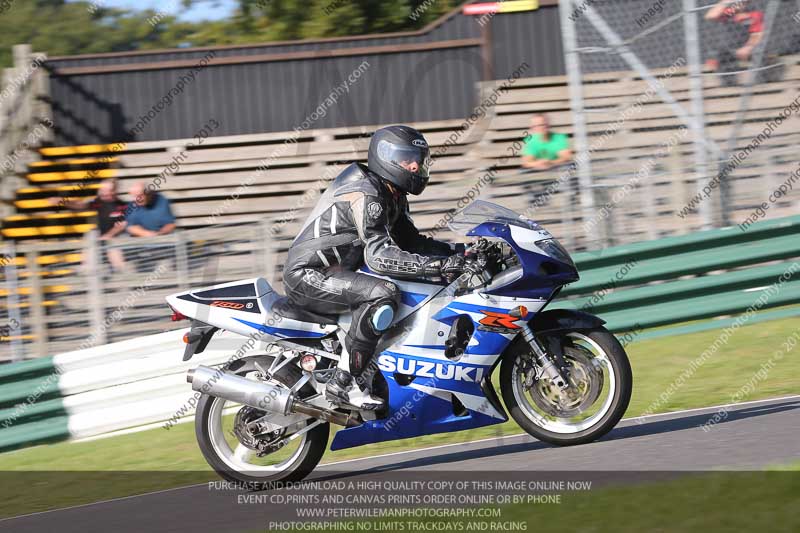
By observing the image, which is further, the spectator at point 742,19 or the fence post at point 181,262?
the spectator at point 742,19

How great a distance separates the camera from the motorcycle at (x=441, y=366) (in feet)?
20.8

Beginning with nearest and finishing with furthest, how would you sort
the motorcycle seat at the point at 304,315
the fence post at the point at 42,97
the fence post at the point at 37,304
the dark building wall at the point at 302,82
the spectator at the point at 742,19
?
the motorcycle seat at the point at 304,315 → the fence post at the point at 37,304 → the spectator at the point at 742,19 → the fence post at the point at 42,97 → the dark building wall at the point at 302,82

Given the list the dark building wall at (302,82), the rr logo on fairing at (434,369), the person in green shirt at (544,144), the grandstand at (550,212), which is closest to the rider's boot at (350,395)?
the rr logo on fairing at (434,369)

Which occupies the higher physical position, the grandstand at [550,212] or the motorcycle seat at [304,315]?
the motorcycle seat at [304,315]

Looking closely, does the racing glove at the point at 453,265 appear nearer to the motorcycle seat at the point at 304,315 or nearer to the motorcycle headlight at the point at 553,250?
the motorcycle headlight at the point at 553,250

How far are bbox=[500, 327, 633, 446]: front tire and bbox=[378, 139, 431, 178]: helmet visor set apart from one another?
1.14 meters

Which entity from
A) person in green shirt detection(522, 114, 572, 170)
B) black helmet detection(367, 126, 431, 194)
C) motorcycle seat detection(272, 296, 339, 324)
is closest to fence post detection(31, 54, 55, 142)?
person in green shirt detection(522, 114, 572, 170)

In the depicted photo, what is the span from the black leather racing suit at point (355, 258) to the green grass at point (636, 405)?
148 centimetres

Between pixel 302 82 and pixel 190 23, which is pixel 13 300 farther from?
pixel 190 23

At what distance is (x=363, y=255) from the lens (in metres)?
6.57

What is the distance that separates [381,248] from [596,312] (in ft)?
14.3

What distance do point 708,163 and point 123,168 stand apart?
9217 mm

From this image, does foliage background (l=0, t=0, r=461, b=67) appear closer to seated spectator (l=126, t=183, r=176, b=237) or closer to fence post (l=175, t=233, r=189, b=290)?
seated spectator (l=126, t=183, r=176, b=237)

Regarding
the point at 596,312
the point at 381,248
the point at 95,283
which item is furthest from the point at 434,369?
the point at 95,283
